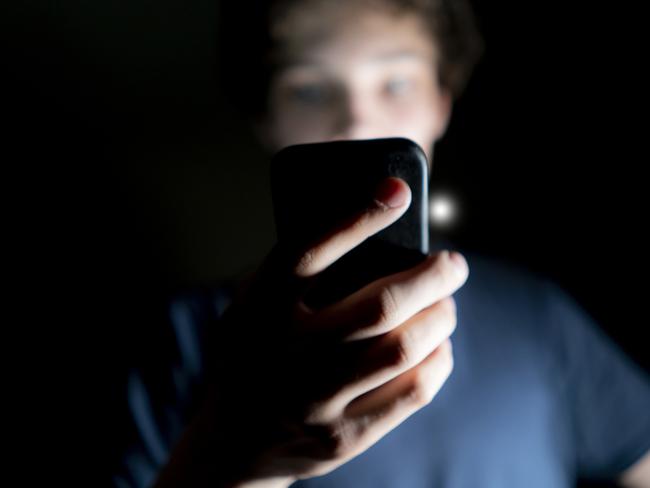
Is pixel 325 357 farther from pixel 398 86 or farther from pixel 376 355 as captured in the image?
pixel 398 86

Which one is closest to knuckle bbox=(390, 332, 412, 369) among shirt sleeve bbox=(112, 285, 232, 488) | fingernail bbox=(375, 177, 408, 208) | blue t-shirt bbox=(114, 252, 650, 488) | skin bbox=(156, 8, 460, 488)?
skin bbox=(156, 8, 460, 488)

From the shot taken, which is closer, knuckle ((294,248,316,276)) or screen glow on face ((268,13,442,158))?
knuckle ((294,248,316,276))

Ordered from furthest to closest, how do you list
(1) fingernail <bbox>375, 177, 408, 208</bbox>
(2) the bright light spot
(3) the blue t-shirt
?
(2) the bright light spot < (3) the blue t-shirt < (1) fingernail <bbox>375, 177, 408, 208</bbox>

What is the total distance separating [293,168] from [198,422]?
0.29 metres

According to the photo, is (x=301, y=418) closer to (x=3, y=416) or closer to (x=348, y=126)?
(x=348, y=126)

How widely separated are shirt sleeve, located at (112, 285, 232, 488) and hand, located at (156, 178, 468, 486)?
25cm

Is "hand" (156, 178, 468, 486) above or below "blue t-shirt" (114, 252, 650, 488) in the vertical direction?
above

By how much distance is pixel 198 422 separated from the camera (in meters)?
0.47

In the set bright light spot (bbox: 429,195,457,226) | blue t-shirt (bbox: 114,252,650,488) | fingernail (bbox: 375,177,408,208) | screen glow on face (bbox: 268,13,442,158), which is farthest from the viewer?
bright light spot (bbox: 429,195,457,226)

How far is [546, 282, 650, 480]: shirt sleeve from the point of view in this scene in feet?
2.22

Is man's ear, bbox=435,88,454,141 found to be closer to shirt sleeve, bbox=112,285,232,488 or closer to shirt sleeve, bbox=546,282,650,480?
shirt sleeve, bbox=546,282,650,480

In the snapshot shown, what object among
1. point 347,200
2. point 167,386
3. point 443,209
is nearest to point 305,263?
point 347,200

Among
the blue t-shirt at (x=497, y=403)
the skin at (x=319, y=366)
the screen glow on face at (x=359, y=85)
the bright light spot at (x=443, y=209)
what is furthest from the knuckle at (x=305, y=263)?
the bright light spot at (x=443, y=209)

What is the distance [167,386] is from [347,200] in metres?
0.47
